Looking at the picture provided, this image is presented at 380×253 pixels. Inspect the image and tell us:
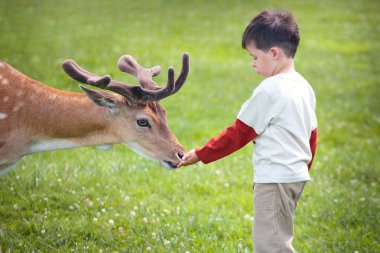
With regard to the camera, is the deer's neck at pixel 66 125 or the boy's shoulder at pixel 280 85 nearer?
the boy's shoulder at pixel 280 85

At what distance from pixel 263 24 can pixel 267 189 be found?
47.5 inches

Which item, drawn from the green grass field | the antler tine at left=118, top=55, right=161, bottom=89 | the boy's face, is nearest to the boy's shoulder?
the boy's face

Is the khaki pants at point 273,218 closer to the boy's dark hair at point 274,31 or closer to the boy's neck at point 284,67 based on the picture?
the boy's neck at point 284,67

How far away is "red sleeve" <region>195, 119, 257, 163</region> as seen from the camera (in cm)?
420

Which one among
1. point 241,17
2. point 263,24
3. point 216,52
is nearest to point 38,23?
point 216,52

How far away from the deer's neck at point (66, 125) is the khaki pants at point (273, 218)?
5.50ft

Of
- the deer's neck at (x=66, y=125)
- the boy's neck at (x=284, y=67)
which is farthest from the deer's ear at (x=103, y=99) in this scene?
the boy's neck at (x=284, y=67)

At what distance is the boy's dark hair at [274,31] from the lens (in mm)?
4215

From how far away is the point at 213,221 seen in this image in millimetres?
6082

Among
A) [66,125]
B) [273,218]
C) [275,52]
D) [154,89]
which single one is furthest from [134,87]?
[273,218]

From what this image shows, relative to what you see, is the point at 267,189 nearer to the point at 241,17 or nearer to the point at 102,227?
the point at 102,227

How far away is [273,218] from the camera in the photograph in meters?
4.13

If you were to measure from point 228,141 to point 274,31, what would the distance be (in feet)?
2.87

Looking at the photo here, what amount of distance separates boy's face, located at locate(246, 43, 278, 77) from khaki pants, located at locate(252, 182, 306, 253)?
2.82 feet
